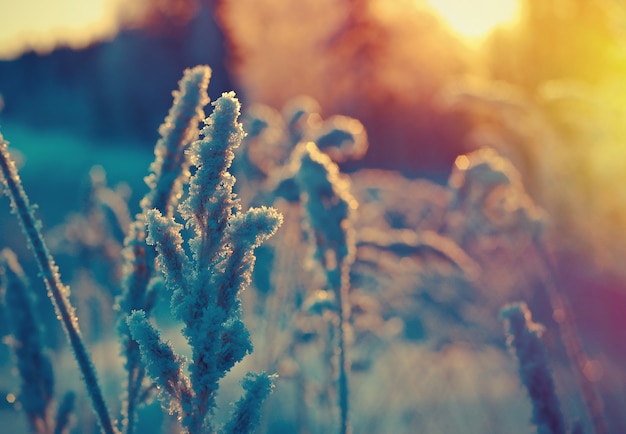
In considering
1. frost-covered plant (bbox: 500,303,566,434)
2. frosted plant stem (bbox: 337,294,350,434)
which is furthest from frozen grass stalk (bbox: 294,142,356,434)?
frost-covered plant (bbox: 500,303,566,434)

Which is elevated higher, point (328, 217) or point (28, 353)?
point (328, 217)

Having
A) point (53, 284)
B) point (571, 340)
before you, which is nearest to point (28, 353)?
point (53, 284)

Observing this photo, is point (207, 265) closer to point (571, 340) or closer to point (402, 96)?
point (571, 340)

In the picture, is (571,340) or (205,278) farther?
(571,340)

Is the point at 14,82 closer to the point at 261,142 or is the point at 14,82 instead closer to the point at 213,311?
the point at 261,142

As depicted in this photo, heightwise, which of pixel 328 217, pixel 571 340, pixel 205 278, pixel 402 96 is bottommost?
pixel 205 278

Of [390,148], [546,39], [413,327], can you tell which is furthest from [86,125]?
[413,327]

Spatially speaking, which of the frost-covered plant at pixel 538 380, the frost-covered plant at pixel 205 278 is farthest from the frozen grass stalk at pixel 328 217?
the frost-covered plant at pixel 205 278
